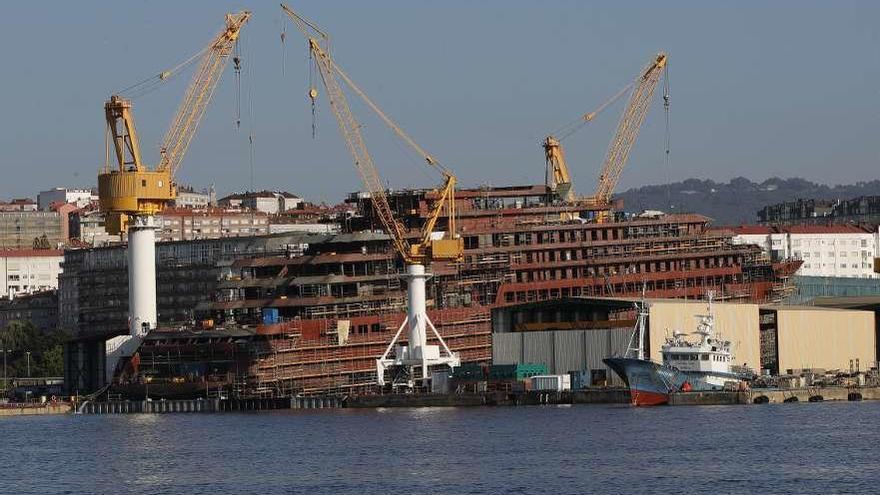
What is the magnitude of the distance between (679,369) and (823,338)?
24.1m

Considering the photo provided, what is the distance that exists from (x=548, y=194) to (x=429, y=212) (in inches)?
912

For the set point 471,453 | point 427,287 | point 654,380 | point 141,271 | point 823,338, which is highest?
point 141,271

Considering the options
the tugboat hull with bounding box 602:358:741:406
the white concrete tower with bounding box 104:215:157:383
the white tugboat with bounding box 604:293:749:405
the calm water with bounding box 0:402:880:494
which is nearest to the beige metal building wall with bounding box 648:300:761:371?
the white tugboat with bounding box 604:293:749:405

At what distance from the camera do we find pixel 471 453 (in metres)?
99.6

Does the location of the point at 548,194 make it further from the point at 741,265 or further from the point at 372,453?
the point at 372,453

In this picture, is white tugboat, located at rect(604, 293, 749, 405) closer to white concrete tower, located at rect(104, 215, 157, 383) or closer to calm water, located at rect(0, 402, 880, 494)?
calm water, located at rect(0, 402, 880, 494)

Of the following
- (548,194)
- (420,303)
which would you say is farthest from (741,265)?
(420,303)

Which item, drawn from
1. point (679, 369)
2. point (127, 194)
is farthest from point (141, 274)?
point (679, 369)

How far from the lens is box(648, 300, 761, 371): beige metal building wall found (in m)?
142

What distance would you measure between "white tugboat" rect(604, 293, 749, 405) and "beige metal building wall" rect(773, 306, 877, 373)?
52.7 ft

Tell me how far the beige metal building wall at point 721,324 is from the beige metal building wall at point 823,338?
7.49 ft

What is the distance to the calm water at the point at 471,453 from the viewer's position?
86.0m

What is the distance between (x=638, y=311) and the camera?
141500mm

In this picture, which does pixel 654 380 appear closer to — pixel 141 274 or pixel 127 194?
pixel 141 274
